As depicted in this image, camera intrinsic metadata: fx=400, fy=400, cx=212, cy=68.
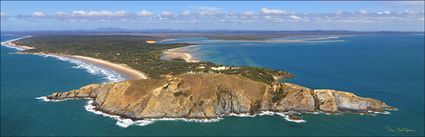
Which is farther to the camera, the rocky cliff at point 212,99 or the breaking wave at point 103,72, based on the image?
the breaking wave at point 103,72

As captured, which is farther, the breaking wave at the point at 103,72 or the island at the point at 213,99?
the breaking wave at the point at 103,72

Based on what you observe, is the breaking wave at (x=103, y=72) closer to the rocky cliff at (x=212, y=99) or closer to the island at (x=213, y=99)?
the island at (x=213, y=99)

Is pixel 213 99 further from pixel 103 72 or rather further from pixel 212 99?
pixel 103 72

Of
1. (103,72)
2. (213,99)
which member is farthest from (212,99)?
(103,72)

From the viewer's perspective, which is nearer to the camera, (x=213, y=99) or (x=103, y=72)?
(x=213, y=99)

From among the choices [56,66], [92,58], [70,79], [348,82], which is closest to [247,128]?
[348,82]

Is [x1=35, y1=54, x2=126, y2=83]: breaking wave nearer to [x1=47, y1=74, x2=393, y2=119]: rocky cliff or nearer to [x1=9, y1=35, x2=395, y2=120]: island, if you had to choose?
[x1=9, y1=35, x2=395, y2=120]: island

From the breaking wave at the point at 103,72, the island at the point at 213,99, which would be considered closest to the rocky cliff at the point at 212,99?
the island at the point at 213,99

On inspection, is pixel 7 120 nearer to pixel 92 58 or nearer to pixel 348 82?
pixel 348 82

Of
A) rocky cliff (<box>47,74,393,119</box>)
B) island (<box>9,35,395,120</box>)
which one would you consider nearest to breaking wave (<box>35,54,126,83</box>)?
island (<box>9,35,395,120</box>)
